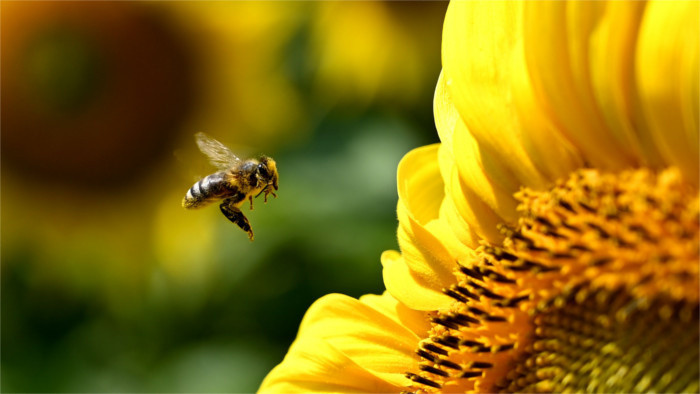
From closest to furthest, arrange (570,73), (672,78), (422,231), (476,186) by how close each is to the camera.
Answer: (672,78) → (570,73) → (476,186) → (422,231)

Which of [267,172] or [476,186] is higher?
[267,172]

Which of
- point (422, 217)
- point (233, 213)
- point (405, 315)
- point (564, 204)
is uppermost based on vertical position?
point (233, 213)

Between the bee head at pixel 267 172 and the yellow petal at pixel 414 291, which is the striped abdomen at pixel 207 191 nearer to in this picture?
the bee head at pixel 267 172

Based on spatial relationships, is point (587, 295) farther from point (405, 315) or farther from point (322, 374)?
point (322, 374)

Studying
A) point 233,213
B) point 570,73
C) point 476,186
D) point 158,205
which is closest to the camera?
point 570,73

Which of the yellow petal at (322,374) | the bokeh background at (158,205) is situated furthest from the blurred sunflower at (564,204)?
the bokeh background at (158,205)

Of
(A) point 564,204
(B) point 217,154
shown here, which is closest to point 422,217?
(A) point 564,204

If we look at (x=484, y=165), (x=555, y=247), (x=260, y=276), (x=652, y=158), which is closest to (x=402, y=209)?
(x=484, y=165)
